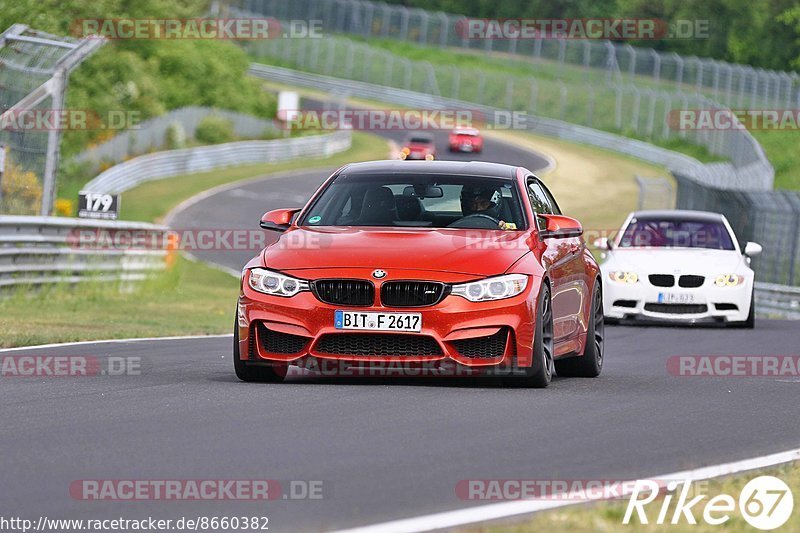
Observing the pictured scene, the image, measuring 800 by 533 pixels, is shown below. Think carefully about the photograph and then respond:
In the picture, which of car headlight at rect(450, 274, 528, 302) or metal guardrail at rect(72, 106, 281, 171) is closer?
car headlight at rect(450, 274, 528, 302)

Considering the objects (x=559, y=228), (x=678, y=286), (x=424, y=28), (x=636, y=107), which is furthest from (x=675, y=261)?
(x=424, y=28)

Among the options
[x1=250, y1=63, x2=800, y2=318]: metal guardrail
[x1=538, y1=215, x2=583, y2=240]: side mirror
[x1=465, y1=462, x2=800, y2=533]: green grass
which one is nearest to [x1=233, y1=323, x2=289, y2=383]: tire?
[x1=538, y1=215, x2=583, y2=240]: side mirror

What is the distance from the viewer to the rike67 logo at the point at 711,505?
6.12 metres

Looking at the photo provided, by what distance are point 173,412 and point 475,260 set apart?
2506 millimetres

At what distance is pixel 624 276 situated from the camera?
2106 centimetres

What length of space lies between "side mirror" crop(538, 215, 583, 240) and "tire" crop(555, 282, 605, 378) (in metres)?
1.08

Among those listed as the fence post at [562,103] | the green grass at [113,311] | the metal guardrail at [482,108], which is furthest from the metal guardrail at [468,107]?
the green grass at [113,311]

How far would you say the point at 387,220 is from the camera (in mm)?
11578

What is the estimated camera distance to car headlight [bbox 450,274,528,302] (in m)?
10.5

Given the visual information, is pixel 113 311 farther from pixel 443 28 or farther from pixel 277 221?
pixel 443 28

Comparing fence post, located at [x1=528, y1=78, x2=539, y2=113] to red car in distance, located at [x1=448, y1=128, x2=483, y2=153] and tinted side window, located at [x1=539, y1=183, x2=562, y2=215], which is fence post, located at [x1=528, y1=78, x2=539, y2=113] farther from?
tinted side window, located at [x1=539, y1=183, x2=562, y2=215]

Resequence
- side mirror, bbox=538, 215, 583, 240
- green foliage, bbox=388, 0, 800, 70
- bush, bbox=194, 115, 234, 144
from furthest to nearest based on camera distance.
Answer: green foliage, bbox=388, 0, 800, 70
bush, bbox=194, 115, 234, 144
side mirror, bbox=538, 215, 583, 240

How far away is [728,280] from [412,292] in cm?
1120

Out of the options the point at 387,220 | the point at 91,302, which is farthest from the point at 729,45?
the point at 387,220
